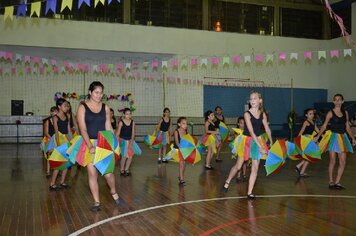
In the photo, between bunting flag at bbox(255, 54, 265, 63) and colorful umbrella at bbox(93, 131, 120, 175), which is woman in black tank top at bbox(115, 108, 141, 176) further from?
bunting flag at bbox(255, 54, 265, 63)

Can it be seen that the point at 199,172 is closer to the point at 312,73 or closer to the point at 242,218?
the point at 242,218

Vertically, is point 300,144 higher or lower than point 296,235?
higher

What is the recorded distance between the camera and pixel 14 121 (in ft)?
63.2

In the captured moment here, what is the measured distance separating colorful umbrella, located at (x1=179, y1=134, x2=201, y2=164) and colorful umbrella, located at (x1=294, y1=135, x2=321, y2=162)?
2.14 metres

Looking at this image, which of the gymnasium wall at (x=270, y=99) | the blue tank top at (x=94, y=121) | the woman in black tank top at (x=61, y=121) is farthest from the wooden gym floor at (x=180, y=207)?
the gymnasium wall at (x=270, y=99)

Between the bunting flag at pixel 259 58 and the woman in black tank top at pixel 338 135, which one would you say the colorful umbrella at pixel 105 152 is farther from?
the bunting flag at pixel 259 58

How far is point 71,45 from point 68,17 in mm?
1432

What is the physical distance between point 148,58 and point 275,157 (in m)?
14.7

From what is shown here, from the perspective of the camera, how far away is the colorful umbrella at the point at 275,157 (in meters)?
6.65

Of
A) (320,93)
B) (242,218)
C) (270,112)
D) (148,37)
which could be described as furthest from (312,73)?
(242,218)

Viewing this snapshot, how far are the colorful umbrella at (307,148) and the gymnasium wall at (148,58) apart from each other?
12025mm

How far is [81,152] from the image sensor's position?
5613mm

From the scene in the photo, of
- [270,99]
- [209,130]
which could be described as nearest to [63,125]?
[209,130]

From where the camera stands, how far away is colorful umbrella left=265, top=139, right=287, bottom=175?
21.8ft
